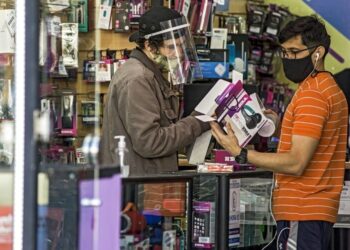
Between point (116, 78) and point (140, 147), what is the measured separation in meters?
0.40

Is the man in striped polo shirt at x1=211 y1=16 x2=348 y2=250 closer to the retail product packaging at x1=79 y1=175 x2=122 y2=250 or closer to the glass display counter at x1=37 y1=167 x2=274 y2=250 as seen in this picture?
the glass display counter at x1=37 y1=167 x2=274 y2=250

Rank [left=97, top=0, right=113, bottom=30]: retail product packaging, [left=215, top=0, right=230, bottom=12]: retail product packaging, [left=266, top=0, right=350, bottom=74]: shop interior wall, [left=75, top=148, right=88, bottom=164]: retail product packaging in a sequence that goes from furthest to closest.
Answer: [left=266, top=0, right=350, bottom=74]: shop interior wall < [left=215, top=0, right=230, bottom=12]: retail product packaging < [left=97, top=0, right=113, bottom=30]: retail product packaging < [left=75, top=148, right=88, bottom=164]: retail product packaging

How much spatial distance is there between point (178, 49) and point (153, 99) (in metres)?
0.34

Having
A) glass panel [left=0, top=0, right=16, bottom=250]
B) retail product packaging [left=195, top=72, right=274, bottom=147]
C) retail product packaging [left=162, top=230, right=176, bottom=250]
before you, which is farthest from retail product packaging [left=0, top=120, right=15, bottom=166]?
retail product packaging [left=195, top=72, right=274, bottom=147]

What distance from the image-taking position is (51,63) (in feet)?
10.3

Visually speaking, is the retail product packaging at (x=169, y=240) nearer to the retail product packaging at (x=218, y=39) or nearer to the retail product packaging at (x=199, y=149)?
the retail product packaging at (x=199, y=149)

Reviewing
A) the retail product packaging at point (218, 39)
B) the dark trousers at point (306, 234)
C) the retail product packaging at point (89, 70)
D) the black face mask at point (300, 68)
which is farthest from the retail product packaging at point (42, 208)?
the retail product packaging at point (218, 39)

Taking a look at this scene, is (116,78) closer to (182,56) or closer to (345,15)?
(182,56)

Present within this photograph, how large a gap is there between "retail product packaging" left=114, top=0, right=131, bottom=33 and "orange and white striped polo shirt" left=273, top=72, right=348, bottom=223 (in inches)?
94.0

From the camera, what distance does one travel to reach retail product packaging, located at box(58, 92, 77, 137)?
330 centimetres

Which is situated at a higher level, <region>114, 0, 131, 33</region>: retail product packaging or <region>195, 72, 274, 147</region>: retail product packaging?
<region>114, 0, 131, 33</region>: retail product packaging

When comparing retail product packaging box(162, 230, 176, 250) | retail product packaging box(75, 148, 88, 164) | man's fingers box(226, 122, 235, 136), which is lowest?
retail product packaging box(162, 230, 176, 250)

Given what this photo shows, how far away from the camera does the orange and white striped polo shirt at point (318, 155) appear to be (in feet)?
13.4

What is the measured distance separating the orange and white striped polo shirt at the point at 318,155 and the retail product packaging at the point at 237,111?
496 mm
